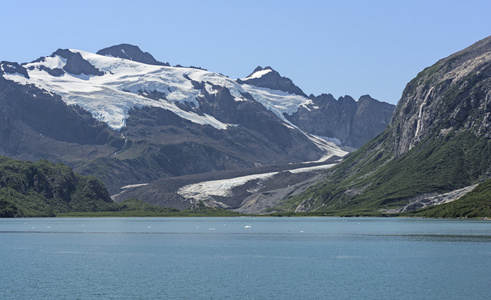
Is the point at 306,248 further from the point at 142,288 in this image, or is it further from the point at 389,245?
the point at 142,288

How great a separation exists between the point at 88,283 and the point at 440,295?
161ft

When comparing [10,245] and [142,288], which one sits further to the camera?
[10,245]

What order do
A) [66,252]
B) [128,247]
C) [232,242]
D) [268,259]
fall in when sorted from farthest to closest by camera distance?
[232,242] < [128,247] < [66,252] < [268,259]

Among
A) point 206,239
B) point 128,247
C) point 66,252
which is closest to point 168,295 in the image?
point 66,252

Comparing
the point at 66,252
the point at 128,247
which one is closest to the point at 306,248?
the point at 128,247

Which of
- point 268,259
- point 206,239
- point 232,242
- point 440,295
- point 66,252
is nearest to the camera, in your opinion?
point 440,295

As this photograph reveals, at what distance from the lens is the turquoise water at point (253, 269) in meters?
89.2

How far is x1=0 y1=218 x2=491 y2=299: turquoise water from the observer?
8925 cm

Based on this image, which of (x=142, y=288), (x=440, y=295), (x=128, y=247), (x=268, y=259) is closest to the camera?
(x=440, y=295)

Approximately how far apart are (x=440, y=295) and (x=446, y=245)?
65.8 metres

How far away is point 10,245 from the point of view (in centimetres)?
16338

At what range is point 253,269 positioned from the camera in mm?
113250

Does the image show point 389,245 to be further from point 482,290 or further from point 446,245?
point 482,290

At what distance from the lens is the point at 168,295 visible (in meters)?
87.6
